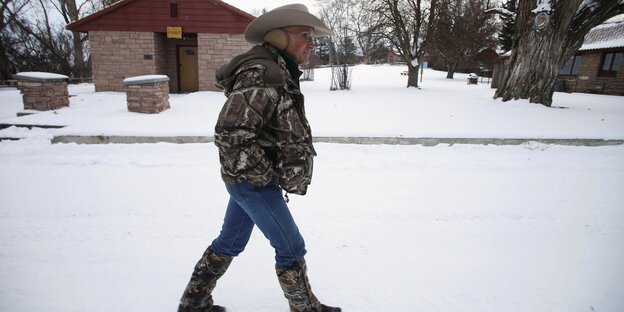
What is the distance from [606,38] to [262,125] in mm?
27116

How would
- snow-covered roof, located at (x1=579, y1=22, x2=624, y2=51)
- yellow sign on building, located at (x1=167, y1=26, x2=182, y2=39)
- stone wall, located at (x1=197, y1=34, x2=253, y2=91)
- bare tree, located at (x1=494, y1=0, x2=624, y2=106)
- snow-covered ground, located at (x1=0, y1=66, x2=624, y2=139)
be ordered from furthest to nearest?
snow-covered roof, located at (x1=579, y1=22, x2=624, y2=51)
stone wall, located at (x1=197, y1=34, x2=253, y2=91)
yellow sign on building, located at (x1=167, y1=26, x2=182, y2=39)
bare tree, located at (x1=494, y1=0, x2=624, y2=106)
snow-covered ground, located at (x1=0, y1=66, x2=624, y2=139)

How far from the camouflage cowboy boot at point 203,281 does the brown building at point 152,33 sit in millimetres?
12270

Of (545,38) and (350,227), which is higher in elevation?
(545,38)

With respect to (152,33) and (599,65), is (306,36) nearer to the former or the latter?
(152,33)

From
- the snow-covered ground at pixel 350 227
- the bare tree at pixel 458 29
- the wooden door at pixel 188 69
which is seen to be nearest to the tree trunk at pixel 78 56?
the wooden door at pixel 188 69

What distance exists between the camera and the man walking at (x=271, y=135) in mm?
1503

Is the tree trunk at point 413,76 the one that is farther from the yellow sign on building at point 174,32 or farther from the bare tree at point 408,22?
the yellow sign on building at point 174,32

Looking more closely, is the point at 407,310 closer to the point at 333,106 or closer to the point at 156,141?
the point at 156,141

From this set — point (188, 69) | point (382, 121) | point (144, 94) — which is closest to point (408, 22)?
point (188, 69)

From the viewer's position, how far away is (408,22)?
737 inches

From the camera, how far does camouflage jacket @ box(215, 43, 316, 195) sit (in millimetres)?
1496

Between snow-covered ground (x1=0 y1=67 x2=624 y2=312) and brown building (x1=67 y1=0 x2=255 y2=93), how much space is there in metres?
8.12

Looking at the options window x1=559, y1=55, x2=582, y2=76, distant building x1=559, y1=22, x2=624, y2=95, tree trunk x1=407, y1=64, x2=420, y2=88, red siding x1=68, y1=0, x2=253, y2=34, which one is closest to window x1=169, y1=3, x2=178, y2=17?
red siding x1=68, y1=0, x2=253, y2=34

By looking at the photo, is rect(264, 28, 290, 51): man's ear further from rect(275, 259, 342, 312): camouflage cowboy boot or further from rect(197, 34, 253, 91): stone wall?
rect(197, 34, 253, 91): stone wall
